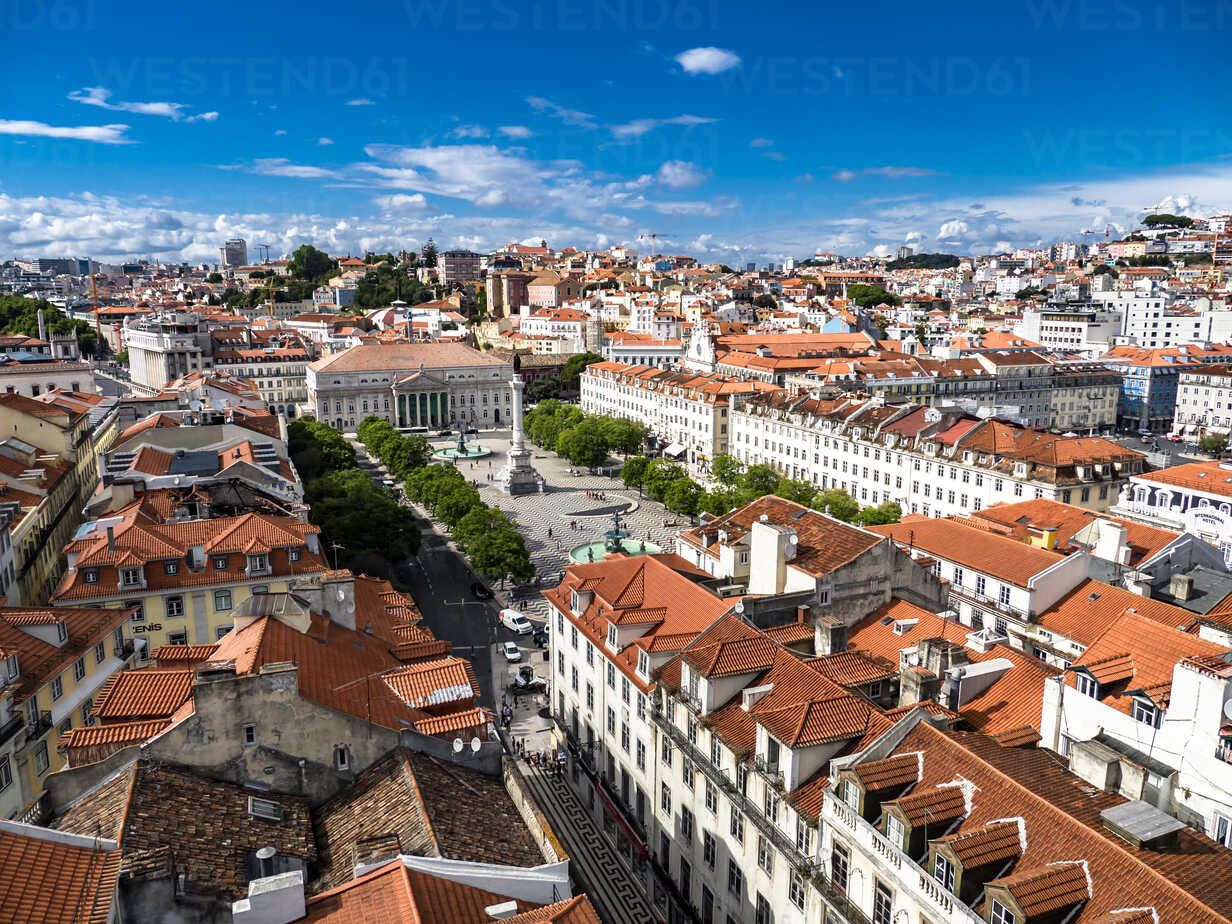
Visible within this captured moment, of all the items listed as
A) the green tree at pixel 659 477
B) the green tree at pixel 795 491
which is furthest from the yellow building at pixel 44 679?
the green tree at pixel 659 477

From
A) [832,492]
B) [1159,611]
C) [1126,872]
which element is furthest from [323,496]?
[1126,872]

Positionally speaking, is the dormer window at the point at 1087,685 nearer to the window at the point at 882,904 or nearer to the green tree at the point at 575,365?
the window at the point at 882,904

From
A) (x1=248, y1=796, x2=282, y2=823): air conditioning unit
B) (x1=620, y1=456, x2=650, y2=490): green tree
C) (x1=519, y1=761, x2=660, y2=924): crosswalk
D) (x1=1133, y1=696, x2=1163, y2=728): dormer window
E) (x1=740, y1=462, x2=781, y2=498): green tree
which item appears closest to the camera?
(x1=248, y1=796, x2=282, y2=823): air conditioning unit

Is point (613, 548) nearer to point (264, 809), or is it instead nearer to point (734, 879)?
point (734, 879)

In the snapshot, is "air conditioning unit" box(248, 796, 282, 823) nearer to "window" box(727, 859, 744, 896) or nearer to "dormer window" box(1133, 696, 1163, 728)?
"window" box(727, 859, 744, 896)

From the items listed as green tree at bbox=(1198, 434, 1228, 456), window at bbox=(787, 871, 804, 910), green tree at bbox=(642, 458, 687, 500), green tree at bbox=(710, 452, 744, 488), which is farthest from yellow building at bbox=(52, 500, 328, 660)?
green tree at bbox=(1198, 434, 1228, 456)

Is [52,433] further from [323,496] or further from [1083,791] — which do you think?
[1083,791]
